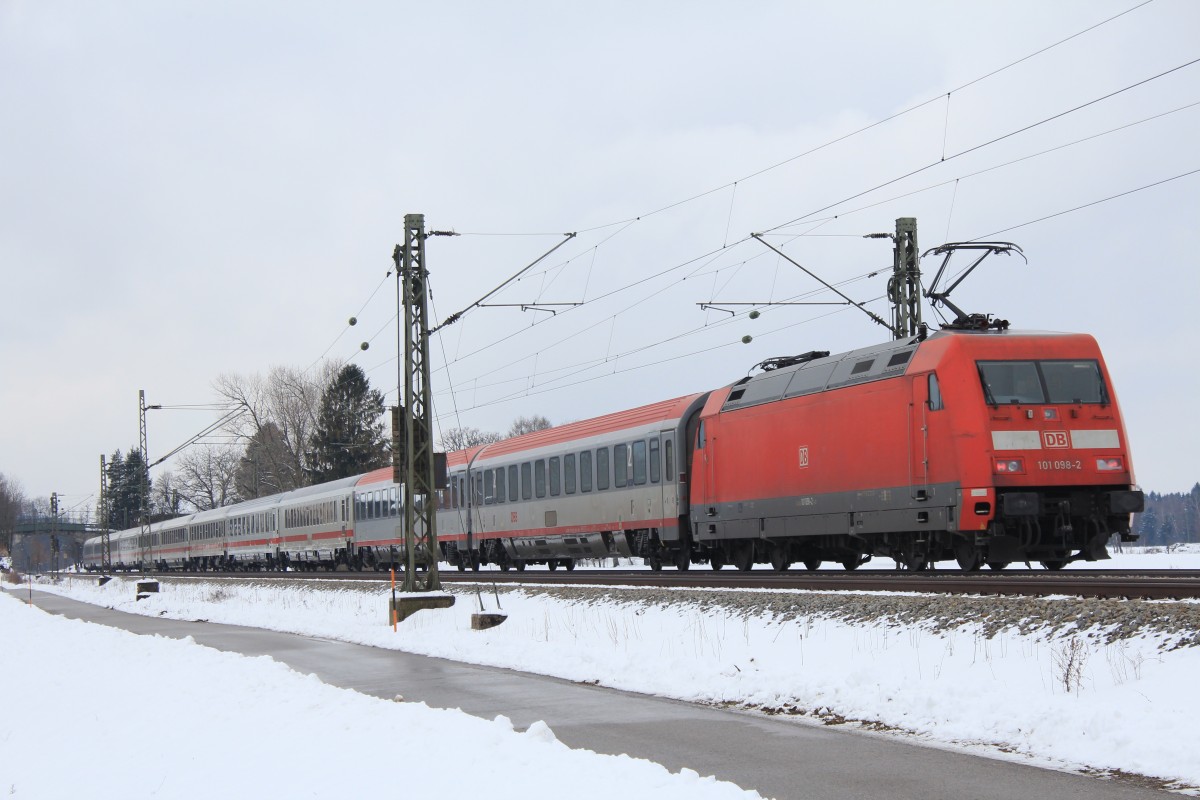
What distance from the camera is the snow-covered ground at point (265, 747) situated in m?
7.43

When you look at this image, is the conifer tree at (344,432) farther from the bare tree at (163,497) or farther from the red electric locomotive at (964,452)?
the red electric locomotive at (964,452)

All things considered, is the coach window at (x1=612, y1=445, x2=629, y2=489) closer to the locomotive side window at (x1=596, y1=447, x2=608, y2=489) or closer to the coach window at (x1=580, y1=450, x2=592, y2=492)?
the locomotive side window at (x1=596, y1=447, x2=608, y2=489)

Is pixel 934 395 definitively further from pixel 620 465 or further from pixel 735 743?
pixel 620 465

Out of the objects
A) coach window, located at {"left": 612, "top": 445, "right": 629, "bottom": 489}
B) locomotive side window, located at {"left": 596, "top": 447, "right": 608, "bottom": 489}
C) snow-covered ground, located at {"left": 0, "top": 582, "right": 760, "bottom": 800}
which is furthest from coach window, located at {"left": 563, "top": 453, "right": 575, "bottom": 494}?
snow-covered ground, located at {"left": 0, "top": 582, "right": 760, "bottom": 800}

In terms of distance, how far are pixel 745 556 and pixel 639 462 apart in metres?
4.47

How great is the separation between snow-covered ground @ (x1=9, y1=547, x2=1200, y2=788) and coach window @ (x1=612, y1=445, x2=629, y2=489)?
8.91 m

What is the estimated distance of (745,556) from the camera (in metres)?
25.2

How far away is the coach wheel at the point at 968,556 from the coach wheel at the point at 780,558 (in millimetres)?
5066

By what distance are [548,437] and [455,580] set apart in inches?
222

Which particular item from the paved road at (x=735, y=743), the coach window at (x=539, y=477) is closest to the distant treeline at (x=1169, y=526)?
the coach window at (x=539, y=477)

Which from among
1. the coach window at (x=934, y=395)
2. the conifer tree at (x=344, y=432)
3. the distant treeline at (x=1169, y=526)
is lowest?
the distant treeline at (x=1169, y=526)

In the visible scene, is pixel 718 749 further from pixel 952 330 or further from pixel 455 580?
pixel 455 580

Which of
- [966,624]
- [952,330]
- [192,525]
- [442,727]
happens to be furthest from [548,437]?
[192,525]

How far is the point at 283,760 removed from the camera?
28.0 feet
